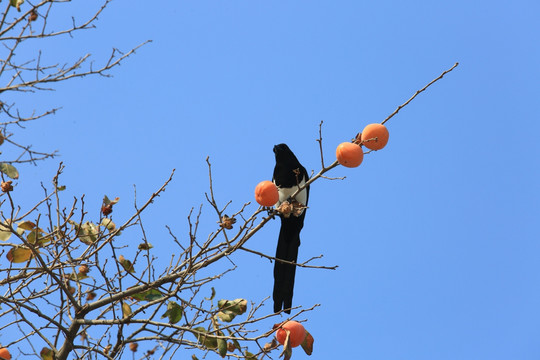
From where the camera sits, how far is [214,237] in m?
2.95

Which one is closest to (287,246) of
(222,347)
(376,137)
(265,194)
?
(265,194)

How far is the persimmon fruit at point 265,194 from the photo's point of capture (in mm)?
2980

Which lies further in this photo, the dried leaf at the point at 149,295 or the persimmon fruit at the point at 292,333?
the dried leaf at the point at 149,295

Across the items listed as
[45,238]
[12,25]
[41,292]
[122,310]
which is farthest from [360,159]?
[12,25]

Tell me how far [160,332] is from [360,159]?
4.05ft

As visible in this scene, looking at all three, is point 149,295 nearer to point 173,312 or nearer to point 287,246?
point 173,312

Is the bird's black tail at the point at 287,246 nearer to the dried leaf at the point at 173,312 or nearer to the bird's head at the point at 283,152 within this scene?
the bird's head at the point at 283,152

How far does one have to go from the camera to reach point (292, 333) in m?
2.79

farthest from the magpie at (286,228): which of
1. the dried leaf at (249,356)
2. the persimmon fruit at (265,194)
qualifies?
the dried leaf at (249,356)

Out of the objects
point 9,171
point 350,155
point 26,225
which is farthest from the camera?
point 9,171

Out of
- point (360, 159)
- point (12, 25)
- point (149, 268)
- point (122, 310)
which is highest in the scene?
point (12, 25)

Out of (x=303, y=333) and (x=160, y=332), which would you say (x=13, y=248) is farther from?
(x=303, y=333)

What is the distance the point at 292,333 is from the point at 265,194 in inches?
26.2

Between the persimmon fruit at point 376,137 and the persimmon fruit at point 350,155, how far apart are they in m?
0.09
